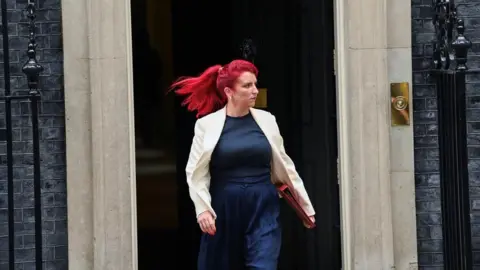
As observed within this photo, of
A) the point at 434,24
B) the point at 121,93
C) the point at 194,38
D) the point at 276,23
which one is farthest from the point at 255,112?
the point at 194,38

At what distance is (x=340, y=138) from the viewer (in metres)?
6.74

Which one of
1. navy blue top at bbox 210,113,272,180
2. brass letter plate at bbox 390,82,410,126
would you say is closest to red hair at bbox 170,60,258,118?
navy blue top at bbox 210,113,272,180

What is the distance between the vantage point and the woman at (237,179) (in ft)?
17.5

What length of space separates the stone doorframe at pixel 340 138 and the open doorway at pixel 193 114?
0.62 meters

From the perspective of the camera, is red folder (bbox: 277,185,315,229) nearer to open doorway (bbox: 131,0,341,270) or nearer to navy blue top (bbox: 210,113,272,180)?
navy blue top (bbox: 210,113,272,180)

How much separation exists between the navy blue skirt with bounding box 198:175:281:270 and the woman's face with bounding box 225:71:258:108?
1.38 feet

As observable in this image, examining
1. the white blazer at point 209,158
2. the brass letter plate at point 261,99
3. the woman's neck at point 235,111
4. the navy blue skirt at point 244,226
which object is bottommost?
the navy blue skirt at point 244,226

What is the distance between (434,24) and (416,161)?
0.92 metres

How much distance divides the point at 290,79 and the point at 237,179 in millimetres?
2881

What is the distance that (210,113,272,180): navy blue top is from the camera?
533 centimetres

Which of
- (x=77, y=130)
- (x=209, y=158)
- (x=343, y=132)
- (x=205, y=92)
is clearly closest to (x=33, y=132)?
(x=77, y=130)

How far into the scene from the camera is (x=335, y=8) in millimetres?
6793

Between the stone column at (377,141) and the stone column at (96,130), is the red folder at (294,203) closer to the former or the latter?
the stone column at (377,141)

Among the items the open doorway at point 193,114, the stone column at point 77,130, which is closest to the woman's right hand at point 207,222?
the stone column at point 77,130
